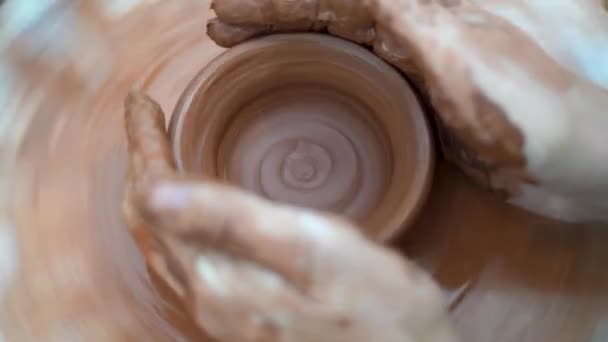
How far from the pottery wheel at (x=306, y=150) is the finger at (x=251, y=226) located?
0.39 meters

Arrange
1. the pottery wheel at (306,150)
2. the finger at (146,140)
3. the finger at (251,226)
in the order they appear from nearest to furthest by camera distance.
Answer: the finger at (251,226)
the finger at (146,140)
the pottery wheel at (306,150)

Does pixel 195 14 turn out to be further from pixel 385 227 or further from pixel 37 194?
pixel 385 227

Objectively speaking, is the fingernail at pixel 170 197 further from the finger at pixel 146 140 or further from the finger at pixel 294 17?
the finger at pixel 294 17

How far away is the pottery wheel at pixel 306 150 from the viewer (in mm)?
1284

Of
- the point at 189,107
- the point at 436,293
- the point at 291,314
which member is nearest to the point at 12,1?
the point at 189,107

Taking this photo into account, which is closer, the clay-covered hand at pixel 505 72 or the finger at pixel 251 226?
the finger at pixel 251 226

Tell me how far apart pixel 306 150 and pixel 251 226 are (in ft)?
1.59

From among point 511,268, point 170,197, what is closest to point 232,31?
point 170,197

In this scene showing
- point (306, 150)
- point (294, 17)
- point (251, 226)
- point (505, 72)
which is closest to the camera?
point (251, 226)

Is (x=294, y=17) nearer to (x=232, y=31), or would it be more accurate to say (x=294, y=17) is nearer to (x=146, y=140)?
(x=232, y=31)

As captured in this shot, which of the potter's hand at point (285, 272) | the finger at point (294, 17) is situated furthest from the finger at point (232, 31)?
the potter's hand at point (285, 272)

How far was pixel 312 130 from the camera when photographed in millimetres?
1348

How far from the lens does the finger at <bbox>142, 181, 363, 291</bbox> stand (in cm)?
86

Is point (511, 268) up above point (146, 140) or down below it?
below
